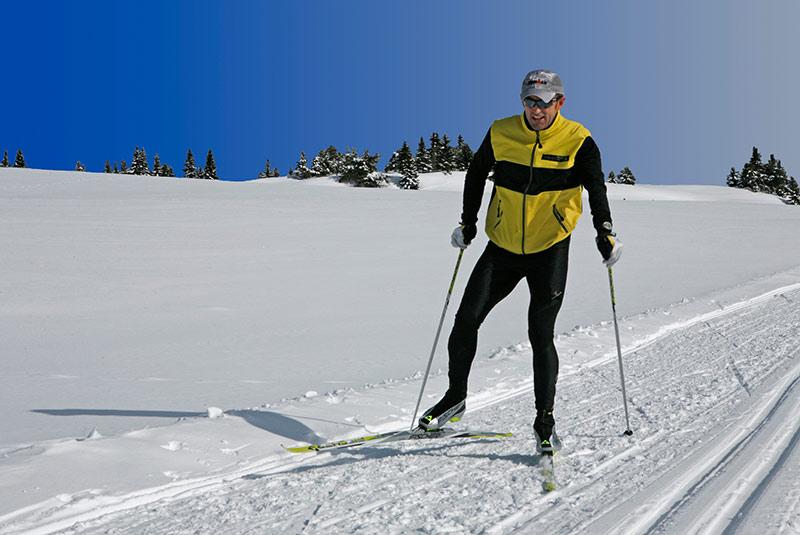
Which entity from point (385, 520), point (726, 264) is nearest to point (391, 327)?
point (385, 520)

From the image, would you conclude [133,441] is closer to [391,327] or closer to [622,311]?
[391,327]

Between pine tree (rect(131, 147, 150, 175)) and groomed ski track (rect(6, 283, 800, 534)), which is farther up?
pine tree (rect(131, 147, 150, 175))

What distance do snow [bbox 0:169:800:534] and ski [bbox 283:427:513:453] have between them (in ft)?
0.20

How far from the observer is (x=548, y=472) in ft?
9.98

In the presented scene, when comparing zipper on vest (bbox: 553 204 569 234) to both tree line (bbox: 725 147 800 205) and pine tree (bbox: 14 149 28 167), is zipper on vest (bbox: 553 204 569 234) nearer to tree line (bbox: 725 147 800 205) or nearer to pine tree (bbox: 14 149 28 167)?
tree line (bbox: 725 147 800 205)

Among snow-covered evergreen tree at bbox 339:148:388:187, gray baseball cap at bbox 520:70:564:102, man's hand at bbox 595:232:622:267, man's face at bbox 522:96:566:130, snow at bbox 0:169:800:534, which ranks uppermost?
snow-covered evergreen tree at bbox 339:148:388:187

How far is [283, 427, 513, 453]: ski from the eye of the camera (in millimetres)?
3518

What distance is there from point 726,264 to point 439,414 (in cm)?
1555

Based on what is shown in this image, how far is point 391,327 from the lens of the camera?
365 inches

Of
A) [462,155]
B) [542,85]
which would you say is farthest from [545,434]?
[462,155]

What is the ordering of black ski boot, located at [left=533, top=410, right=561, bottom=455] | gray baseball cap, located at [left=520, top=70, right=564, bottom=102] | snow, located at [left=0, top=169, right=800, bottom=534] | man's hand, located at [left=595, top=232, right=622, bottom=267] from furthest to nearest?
man's hand, located at [left=595, top=232, right=622, bottom=267] < gray baseball cap, located at [left=520, top=70, right=564, bottom=102] < black ski boot, located at [left=533, top=410, right=561, bottom=455] < snow, located at [left=0, top=169, right=800, bottom=534]

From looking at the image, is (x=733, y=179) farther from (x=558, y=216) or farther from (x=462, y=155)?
(x=558, y=216)

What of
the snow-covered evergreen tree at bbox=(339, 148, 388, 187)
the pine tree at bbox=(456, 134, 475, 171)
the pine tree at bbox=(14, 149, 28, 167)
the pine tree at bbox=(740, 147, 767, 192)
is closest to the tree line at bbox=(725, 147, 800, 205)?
the pine tree at bbox=(740, 147, 767, 192)

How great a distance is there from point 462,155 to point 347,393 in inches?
2955
